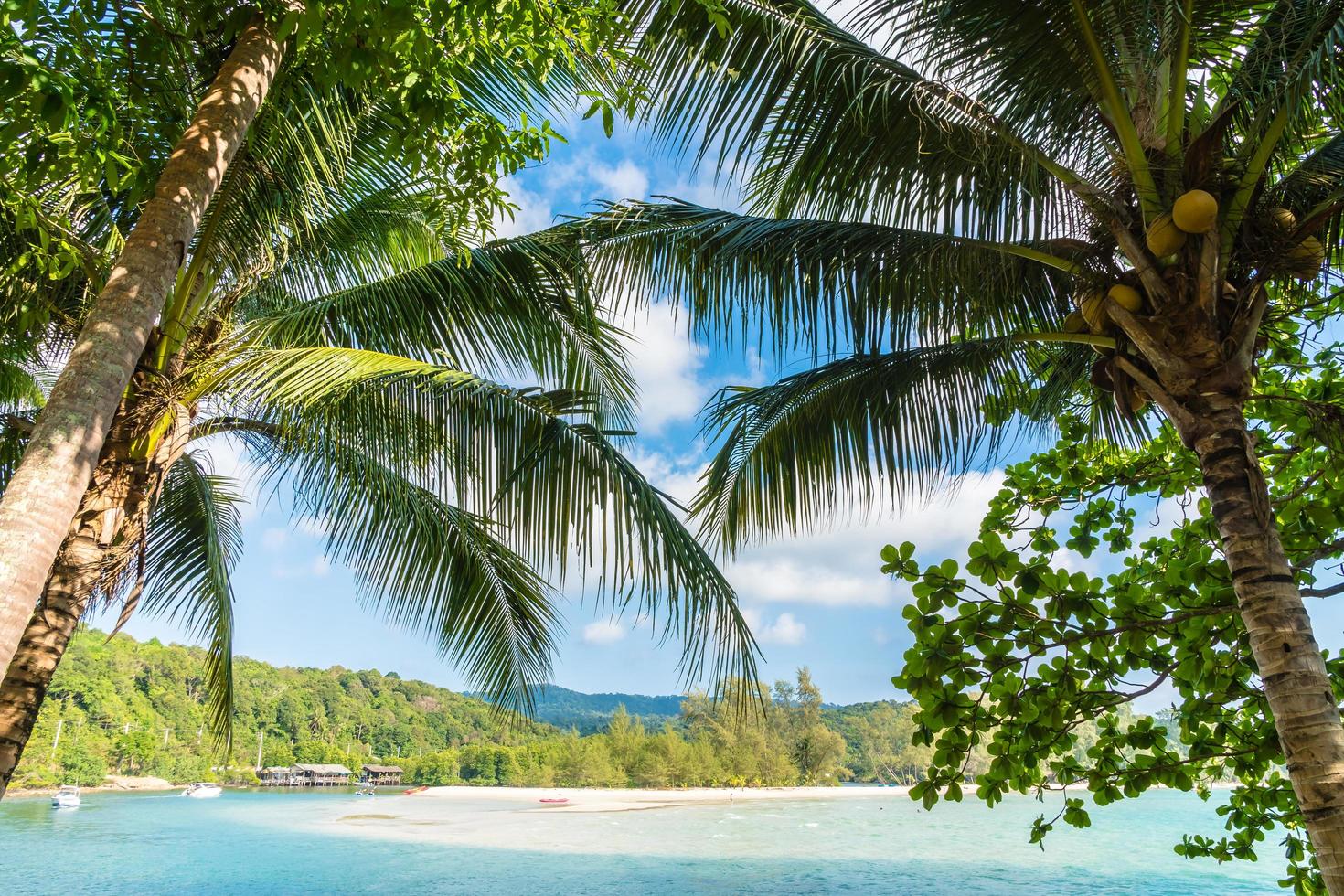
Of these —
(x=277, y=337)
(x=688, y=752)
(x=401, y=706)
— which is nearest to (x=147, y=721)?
(x=401, y=706)

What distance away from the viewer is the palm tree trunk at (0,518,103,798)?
9.29ft

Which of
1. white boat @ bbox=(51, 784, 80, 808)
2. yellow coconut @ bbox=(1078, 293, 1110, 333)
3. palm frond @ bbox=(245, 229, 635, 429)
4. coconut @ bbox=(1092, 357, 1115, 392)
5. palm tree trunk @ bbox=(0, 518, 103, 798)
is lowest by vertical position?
white boat @ bbox=(51, 784, 80, 808)

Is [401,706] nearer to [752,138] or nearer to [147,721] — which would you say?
[147,721]

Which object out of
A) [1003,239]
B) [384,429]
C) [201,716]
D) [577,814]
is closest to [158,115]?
[384,429]

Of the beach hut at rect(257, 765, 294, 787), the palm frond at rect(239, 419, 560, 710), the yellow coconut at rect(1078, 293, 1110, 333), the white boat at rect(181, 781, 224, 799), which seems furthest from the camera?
the beach hut at rect(257, 765, 294, 787)

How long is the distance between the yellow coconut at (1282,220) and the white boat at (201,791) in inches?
2364

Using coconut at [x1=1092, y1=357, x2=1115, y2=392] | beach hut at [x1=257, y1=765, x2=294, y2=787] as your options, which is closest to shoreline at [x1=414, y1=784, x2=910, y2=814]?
beach hut at [x1=257, y1=765, x2=294, y2=787]

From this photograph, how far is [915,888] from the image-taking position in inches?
714

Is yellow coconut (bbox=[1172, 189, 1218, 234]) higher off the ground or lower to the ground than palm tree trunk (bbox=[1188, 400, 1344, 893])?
higher

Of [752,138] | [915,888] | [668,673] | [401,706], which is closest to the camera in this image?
[668,673]

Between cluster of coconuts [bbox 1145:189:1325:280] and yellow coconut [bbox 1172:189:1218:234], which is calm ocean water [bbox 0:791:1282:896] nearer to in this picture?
cluster of coconuts [bbox 1145:189:1325:280]

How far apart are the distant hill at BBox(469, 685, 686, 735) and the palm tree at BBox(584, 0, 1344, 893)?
37284 mm

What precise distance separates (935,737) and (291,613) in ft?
423

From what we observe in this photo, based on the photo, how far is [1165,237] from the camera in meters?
2.33
